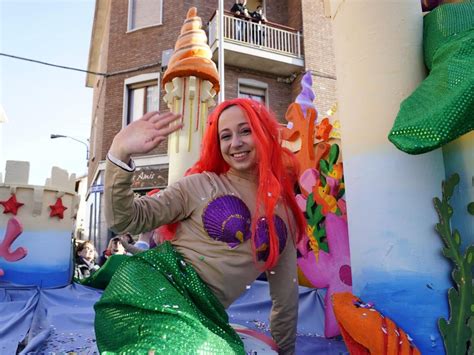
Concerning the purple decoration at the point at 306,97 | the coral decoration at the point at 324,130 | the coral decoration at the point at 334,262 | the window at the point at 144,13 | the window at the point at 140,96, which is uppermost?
the window at the point at 144,13

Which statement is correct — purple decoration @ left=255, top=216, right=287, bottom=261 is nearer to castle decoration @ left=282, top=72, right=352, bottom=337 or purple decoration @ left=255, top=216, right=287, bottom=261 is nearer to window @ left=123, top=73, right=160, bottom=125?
castle decoration @ left=282, top=72, right=352, bottom=337

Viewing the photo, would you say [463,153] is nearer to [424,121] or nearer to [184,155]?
[424,121]

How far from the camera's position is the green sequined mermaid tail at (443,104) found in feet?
3.31

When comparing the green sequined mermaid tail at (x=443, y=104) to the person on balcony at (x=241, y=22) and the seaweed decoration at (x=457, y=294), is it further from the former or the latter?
the person on balcony at (x=241, y=22)

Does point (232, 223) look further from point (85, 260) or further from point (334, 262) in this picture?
point (85, 260)

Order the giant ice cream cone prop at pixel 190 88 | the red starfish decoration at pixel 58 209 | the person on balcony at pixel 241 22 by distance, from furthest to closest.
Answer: the person on balcony at pixel 241 22, the giant ice cream cone prop at pixel 190 88, the red starfish decoration at pixel 58 209

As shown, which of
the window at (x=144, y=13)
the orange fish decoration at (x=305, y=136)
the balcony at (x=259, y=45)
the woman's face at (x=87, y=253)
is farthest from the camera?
the window at (x=144, y=13)

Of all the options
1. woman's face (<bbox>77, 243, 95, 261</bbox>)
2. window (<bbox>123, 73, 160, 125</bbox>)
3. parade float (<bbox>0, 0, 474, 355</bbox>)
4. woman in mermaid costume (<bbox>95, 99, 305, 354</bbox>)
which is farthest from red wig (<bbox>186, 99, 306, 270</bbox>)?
window (<bbox>123, 73, 160, 125</bbox>)

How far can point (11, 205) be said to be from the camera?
11.0 ft

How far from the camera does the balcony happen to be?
9133 mm

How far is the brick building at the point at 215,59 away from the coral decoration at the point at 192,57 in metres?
5.65

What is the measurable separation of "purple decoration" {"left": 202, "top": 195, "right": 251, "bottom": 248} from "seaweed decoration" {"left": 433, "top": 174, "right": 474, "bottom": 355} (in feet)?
2.04

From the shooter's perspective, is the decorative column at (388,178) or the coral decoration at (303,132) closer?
the decorative column at (388,178)

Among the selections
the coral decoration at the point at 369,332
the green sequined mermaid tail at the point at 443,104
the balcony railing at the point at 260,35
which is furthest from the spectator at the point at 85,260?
the balcony railing at the point at 260,35
